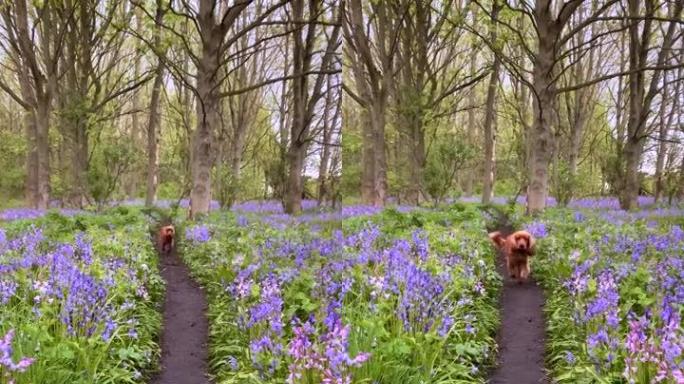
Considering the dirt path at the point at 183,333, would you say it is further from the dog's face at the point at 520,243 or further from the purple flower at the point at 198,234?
the dog's face at the point at 520,243

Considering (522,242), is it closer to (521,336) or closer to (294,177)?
(521,336)

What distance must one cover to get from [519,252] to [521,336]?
225 centimetres

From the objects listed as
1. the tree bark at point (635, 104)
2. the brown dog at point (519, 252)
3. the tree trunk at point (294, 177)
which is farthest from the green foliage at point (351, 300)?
the tree bark at point (635, 104)

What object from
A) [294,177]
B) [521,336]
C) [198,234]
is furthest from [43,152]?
[521,336]

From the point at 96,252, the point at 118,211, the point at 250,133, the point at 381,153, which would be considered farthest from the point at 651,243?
the point at 250,133

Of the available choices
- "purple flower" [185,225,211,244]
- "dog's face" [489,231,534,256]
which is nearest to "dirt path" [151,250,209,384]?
"purple flower" [185,225,211,244]

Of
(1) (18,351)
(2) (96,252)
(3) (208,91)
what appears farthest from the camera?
(3) (208,91)

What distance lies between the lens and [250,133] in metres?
37.8

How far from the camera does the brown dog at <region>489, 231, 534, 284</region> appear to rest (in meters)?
9.15

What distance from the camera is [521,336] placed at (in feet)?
24.4

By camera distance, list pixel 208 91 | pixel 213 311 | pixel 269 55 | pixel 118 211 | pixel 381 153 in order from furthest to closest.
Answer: pixel 269 55, pixel 118 211, pixel 208 91, pixel 381 153, pixel 213 311

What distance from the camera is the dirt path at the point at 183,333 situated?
248 inches

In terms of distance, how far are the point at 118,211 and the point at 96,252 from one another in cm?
856

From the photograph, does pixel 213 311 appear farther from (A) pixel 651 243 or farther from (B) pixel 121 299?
(A) pixel 651 243
